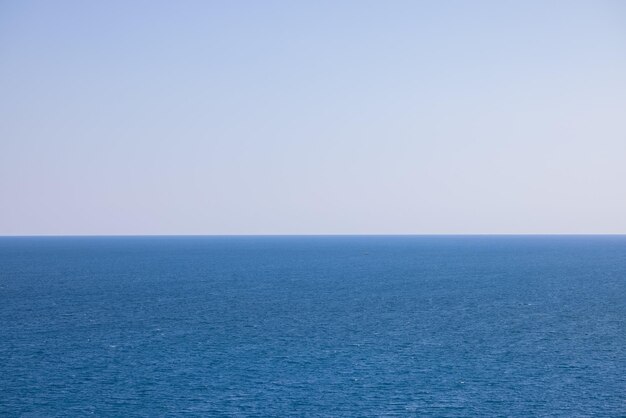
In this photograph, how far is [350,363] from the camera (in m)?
66.1

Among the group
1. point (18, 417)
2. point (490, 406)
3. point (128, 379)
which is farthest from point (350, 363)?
point (18, 417)

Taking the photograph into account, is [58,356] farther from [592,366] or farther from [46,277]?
[46,277]

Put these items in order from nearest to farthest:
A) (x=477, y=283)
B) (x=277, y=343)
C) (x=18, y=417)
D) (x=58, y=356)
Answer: (x=18, y=417) → (x=58, y=356) → (x=277, y=343) → (x=477, y=283)

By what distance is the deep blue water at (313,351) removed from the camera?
53.1 meters

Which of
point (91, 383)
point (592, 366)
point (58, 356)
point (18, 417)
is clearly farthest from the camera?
point (58, 356)

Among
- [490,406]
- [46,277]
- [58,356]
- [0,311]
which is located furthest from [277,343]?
[46,277]

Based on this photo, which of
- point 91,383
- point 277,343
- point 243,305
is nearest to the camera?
point 91,383

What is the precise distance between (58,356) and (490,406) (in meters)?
46.3

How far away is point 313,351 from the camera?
71938 millimetres

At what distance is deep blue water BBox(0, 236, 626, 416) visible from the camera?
53125mm

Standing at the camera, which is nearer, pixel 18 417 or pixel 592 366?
pixel 18 417

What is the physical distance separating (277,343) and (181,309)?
115 feet

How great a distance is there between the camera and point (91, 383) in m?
58.6

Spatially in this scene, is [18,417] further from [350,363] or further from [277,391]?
[350,363]
